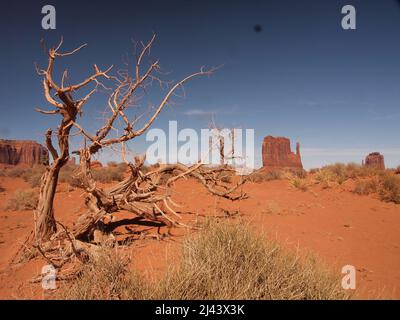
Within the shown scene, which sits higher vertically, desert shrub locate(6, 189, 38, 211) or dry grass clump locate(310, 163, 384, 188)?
dry grass clump locate(310, 163, 384, 188)

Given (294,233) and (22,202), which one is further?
(22,202)

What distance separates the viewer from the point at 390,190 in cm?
1231

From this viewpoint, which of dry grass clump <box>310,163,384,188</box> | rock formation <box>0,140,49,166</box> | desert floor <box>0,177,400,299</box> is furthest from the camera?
rock formation <box>0,140,49,166</box>

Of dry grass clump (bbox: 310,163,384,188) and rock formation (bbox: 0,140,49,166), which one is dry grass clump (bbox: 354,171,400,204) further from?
rock formation (bbox: 0,140,49,166)

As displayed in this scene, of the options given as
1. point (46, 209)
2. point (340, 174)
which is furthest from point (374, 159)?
point (46, 209)

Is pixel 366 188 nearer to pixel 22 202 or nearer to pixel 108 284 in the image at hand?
pixel 108 284

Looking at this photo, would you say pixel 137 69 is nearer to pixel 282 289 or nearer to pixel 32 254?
pixel 32 254

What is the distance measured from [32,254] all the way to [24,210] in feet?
22.1

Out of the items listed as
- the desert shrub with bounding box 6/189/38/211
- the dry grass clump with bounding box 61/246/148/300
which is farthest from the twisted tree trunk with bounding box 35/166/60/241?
the desert shrub with bounding box 6/189/38/211

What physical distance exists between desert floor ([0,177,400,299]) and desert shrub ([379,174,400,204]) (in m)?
0.52

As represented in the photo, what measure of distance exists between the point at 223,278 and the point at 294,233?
4.49 metres

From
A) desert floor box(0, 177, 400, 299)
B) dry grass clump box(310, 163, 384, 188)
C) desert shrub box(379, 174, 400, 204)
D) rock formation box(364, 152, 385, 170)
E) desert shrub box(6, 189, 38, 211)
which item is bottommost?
desert floor box(0, 177, 400, 299)

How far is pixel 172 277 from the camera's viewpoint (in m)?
3.09

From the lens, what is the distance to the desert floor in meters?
4.64
